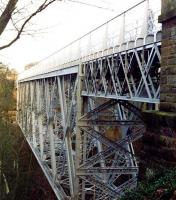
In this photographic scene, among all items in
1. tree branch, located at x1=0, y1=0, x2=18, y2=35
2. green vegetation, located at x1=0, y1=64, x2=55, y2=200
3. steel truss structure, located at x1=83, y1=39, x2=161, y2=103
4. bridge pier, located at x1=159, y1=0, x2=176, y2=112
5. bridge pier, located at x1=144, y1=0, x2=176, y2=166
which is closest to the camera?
tree branch, located at x1=0, y1=0, x2=18, y2=35

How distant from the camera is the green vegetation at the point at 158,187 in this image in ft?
19.4

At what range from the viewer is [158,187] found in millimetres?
6277

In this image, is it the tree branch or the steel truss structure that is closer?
the tree branch

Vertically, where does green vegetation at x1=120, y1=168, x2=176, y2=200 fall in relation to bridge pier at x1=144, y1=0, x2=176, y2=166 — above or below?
below

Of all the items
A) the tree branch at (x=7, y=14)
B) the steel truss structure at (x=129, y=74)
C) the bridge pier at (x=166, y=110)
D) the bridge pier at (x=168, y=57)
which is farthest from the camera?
the steel truss structure at (x=129, y=74)

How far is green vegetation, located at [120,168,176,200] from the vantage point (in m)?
5.93

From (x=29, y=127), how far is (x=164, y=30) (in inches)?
970

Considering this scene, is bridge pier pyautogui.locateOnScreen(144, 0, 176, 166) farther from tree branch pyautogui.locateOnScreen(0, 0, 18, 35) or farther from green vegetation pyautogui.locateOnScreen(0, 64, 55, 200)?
green vegetation pyautogui.locateOnScreen(0, 64, 55, 200)

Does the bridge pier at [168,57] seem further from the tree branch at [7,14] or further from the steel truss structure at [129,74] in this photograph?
the tree branch at [7,14]

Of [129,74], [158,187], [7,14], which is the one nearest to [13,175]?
[129,74]

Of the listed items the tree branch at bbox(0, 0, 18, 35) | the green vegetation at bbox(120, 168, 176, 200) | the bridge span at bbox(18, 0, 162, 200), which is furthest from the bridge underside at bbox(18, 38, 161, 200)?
the tree branch at bbox(0, 0, 18, 35)

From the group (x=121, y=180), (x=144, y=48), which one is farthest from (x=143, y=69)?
(x=121, y=180)

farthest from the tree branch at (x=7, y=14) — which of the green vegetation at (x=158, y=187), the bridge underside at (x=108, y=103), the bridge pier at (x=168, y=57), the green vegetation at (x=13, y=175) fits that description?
the green vegetation at (x=13, y=175)

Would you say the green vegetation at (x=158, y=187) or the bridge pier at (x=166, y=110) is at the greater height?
the bridge pier at (x=166, y=110)
